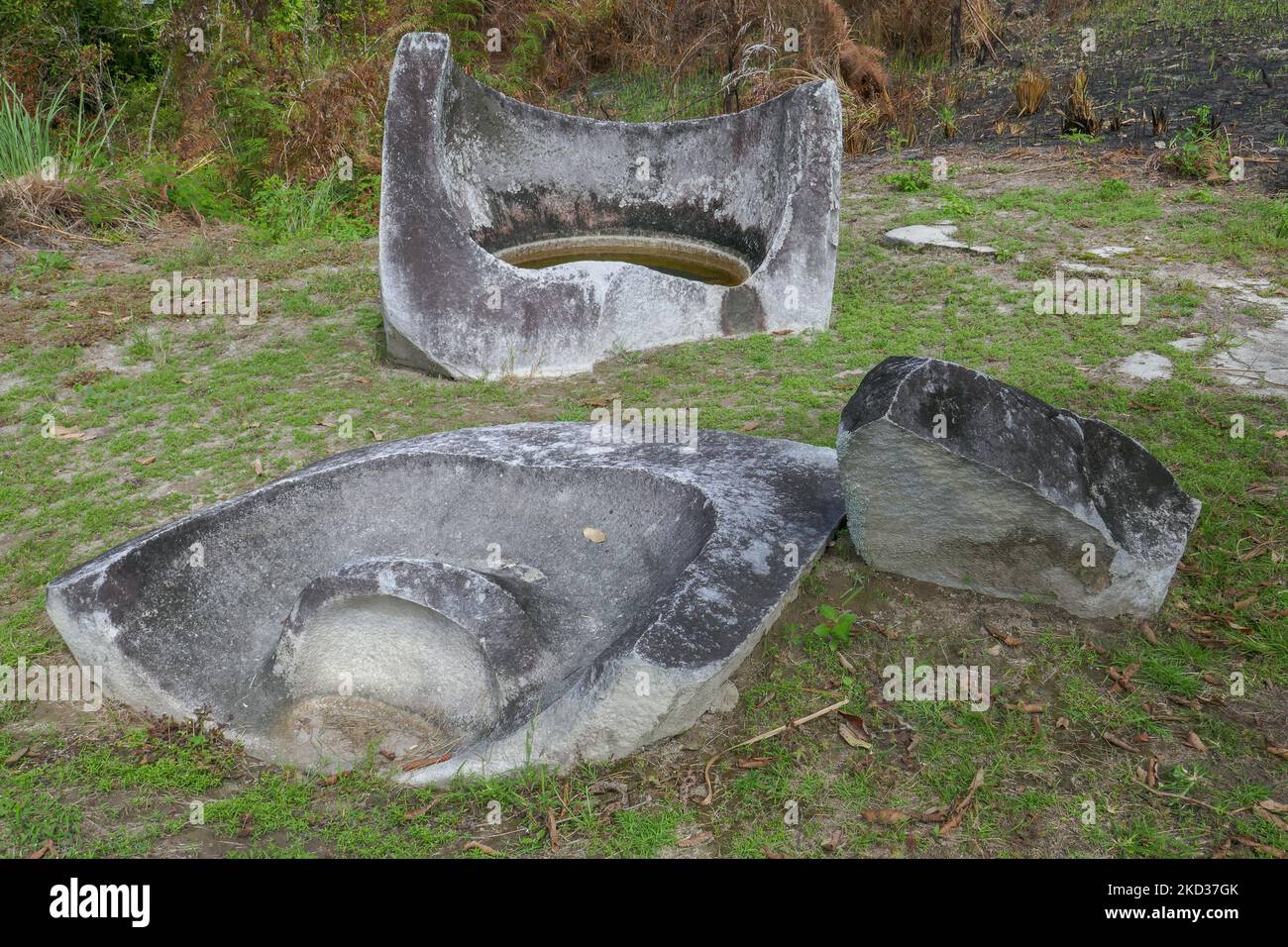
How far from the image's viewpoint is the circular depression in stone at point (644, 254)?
6.91m

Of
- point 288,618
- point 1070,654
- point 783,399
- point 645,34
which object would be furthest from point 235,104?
point 1070,654

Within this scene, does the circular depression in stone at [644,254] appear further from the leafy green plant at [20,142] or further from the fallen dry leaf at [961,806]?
the fallen dry leaf at [961,806]

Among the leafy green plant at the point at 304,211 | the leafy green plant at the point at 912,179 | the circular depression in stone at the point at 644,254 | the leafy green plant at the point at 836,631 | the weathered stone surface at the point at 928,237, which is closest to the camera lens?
the leafy green plant at the point at 836,631

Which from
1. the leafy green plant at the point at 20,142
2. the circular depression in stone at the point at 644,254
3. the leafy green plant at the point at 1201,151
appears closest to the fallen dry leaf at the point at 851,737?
the circular depression in stone at the point at 644,254

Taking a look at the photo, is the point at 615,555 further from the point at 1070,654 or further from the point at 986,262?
the point at 986,262

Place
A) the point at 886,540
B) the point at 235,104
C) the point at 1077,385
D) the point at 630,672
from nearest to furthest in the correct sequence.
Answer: the point at 630,672 < the point at 886,540 < the point at 1077,385 < the point at 235,104

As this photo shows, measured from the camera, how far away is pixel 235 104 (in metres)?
8.91

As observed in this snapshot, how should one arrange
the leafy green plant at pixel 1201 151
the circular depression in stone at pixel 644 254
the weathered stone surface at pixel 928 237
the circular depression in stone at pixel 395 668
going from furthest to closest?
the leafy green plant at pixel 1201 151, the circular depression in stone at pixel 644 254, the weathered stone surface at pixel 928 237, the circular depression in stone at pixel 395 668

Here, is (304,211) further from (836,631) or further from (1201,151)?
(1201,151)

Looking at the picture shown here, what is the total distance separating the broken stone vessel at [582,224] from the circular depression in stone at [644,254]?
0.04 feet

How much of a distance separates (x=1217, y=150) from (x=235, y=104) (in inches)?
311

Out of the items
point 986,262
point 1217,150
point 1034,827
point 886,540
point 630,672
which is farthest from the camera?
point 1217,150

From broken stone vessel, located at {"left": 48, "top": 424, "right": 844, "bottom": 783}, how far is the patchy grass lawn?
0.16 meters

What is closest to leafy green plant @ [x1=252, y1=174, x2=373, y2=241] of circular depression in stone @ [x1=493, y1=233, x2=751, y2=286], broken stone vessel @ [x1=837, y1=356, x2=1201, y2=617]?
circular depression in stone @ [x1=493, y1=233, x2=751, y2=286]
